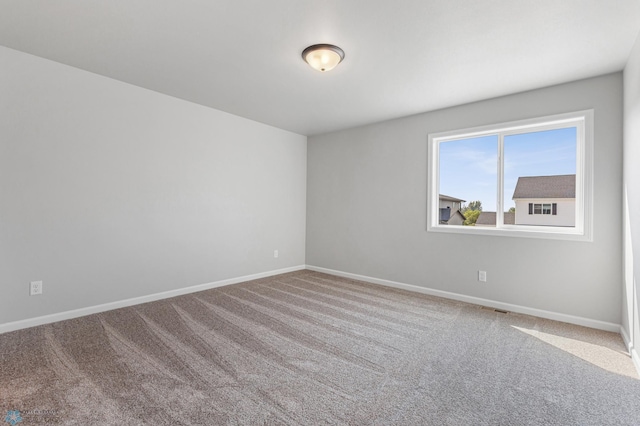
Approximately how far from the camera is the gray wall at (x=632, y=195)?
2.29m

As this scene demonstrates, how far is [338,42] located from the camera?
8.13ft

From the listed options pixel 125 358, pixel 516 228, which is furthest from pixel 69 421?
pixel 516 228

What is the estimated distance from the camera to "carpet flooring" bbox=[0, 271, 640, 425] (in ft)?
5.54

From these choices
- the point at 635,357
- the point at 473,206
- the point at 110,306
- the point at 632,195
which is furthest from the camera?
the point at 473,206

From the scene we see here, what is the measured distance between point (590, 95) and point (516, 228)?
1545 mm

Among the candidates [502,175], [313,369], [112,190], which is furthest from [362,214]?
[112,190]

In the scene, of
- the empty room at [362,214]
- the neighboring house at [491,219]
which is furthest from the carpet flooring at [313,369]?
the neighboring house at [491,219]

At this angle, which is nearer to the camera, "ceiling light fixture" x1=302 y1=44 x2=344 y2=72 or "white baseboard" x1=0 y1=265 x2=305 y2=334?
"ceiling light fixture" x1=302 y1=44 x2=344 y2=72

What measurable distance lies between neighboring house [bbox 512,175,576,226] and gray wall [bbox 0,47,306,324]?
370 cm

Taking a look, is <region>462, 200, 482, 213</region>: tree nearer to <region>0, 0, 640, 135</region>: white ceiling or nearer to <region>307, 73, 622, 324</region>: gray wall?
<region>307, 73, 622, 324</region>: gray wall

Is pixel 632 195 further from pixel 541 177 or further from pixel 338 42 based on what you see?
pixel 338 42

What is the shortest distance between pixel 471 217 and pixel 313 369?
2929 millimetres

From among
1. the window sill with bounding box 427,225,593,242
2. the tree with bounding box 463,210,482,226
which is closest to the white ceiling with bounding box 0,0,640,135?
the tree with bounding box 463,210,482,226

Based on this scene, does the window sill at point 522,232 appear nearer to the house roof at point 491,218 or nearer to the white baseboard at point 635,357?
the house roof at point 491,218
